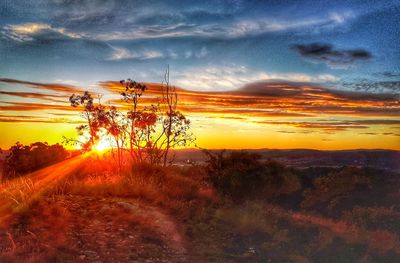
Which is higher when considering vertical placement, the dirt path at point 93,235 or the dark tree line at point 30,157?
the dark tree line at point 30,157

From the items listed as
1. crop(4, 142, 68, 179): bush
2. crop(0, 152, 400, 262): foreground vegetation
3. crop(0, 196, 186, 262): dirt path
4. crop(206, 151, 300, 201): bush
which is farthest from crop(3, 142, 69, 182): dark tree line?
crop(0, 196, 186, 262): dirt path

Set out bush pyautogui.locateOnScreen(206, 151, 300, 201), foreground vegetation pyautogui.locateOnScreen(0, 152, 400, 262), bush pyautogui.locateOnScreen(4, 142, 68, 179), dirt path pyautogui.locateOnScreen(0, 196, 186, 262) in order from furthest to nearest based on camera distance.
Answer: bush pyautogui.locateOnScreen(4, 142, 68, 179)
bush pyautogui.locateOnScreen(206, 151, 300, 201)
foreground vegetation pyautogui.locateOnScreen(0, 152, 400, 262)
dirt path pyautogui.locateOnScreen(0, 196, 186, 262)

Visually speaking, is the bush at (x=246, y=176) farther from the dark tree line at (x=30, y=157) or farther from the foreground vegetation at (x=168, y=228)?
the dark tree line at (x=30, y=157)

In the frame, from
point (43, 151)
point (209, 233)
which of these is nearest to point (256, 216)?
point (209, 233)

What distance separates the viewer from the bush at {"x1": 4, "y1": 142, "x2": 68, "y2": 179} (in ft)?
85.2

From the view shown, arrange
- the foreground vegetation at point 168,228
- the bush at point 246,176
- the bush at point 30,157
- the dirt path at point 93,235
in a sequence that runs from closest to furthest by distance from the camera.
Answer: the dirt path at point 93,235 → the foreground vegetation at point 168,228 → the bush at point 246,176 → the bush at point 30,157

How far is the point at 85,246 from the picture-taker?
11.3m

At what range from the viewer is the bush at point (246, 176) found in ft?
77.2

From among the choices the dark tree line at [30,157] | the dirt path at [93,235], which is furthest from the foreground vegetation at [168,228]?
the dark tree line at [30,157]

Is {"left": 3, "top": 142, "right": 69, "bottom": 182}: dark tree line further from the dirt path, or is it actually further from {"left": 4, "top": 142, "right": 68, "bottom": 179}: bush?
the dirt path

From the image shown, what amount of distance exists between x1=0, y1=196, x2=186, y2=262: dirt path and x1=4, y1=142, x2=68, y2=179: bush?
41.3ft

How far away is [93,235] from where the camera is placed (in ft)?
39.5

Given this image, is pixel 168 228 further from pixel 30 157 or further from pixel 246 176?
pixel 30 157

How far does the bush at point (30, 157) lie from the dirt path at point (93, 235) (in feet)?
41.3
